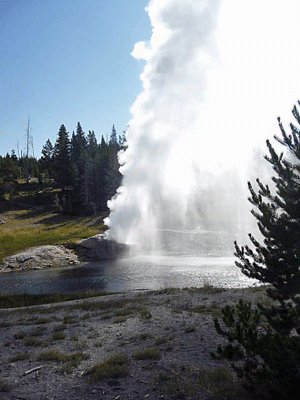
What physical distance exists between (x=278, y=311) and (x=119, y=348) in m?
5.59

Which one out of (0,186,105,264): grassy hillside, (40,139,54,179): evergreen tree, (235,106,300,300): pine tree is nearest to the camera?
(235,106,300,300): pine tree

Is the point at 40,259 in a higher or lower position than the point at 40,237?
lower

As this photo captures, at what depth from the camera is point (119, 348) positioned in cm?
995

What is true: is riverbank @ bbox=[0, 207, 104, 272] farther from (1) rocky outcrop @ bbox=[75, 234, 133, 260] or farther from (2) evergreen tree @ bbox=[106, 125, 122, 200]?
(2) evergreen tree @ bbox=[106, 125, 122, 200]

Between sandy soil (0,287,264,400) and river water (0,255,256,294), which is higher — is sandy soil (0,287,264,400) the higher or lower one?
the higher one

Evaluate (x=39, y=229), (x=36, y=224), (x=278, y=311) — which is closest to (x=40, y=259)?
(x=39, y=229)

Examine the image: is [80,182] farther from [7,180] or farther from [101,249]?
[101,249]

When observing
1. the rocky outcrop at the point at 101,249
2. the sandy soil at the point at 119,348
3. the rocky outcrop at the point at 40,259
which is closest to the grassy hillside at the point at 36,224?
the rocky outcrop at the point at 40,259

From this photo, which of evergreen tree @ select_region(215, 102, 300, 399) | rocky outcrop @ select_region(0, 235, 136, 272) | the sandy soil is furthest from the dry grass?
evergreen tree @ select_region(215, 102, 300, 399)

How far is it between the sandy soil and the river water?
29.6 ft

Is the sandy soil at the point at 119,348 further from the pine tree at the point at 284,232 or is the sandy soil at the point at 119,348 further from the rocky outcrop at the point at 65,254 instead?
the rocky outcrop at the point at 65,254

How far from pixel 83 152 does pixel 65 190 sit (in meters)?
17.5

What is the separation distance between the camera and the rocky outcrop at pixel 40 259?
3831cm

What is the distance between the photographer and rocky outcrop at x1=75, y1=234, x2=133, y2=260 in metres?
43.9
